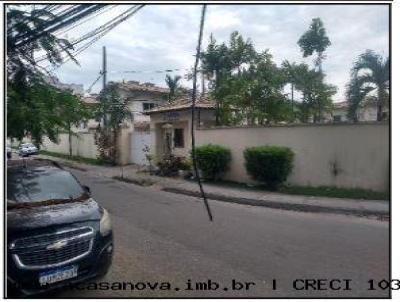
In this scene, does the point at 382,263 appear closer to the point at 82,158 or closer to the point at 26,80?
the point at 26,80

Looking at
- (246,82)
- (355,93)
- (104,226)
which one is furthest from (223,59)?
(104,226)

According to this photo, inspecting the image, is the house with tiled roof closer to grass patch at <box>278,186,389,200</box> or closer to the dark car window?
grass patch at <box>278,186,389,200</box>

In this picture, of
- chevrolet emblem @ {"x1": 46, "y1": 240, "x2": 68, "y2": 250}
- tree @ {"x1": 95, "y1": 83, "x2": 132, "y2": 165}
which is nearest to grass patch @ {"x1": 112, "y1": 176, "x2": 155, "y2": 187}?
tree @ {"x1": 95, "y1": 83, "x2": 132, "y2": 165}

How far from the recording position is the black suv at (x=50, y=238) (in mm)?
4477

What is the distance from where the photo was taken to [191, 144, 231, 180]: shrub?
51.6ft

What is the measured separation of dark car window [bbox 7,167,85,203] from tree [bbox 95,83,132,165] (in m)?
17.7

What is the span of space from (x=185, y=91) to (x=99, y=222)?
3281 centimetres

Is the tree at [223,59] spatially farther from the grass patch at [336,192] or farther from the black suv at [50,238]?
the black suv at [50,238]

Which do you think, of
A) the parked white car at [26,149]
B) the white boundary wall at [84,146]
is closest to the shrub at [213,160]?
the parked white car at [26,149]

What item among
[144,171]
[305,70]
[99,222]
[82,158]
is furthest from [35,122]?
[305,70]

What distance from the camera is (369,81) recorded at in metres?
15.4

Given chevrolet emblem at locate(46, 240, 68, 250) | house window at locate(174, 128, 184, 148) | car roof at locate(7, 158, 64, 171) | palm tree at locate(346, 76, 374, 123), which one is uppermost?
palm tree at locate(346, 76, 374, 123)

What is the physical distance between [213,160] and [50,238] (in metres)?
11.3

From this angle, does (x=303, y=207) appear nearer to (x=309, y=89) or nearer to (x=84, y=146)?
(x=309, y=89)
